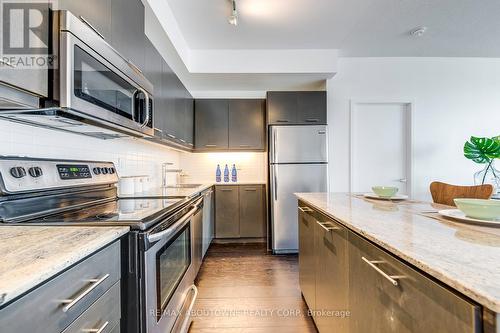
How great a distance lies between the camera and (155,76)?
2146 mm

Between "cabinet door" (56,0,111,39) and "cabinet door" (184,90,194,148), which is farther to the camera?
"cabinet door" (184,90,194,148)

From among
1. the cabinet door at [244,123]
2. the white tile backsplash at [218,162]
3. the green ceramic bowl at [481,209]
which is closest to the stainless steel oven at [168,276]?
the green ceramic bowl at [481,209]

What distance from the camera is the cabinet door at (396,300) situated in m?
0.55

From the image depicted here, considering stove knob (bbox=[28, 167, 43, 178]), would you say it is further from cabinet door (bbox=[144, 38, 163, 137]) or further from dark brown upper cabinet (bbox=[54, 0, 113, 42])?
cabinet door (bbox=[144, 38, 163, 137])

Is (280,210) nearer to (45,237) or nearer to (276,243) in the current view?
(276,243)

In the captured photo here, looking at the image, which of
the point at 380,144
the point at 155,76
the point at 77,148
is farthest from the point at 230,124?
the point at 77,148

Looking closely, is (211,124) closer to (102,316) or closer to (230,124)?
(230,124)

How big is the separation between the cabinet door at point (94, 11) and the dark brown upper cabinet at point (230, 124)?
2.43 m

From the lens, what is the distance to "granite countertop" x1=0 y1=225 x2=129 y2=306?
495mm

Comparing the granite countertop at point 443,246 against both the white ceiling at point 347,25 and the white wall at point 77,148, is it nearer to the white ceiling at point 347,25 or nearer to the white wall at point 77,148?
the white wall at point 77,148

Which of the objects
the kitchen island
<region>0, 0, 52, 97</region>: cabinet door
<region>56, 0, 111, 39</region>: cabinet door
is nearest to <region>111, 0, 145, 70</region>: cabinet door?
<region>56, 0, 111, 39</region>: cabinet door

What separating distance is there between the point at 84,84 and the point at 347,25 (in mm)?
2614

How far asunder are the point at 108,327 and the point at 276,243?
2636 mm

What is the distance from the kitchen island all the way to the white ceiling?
200 centimetres
